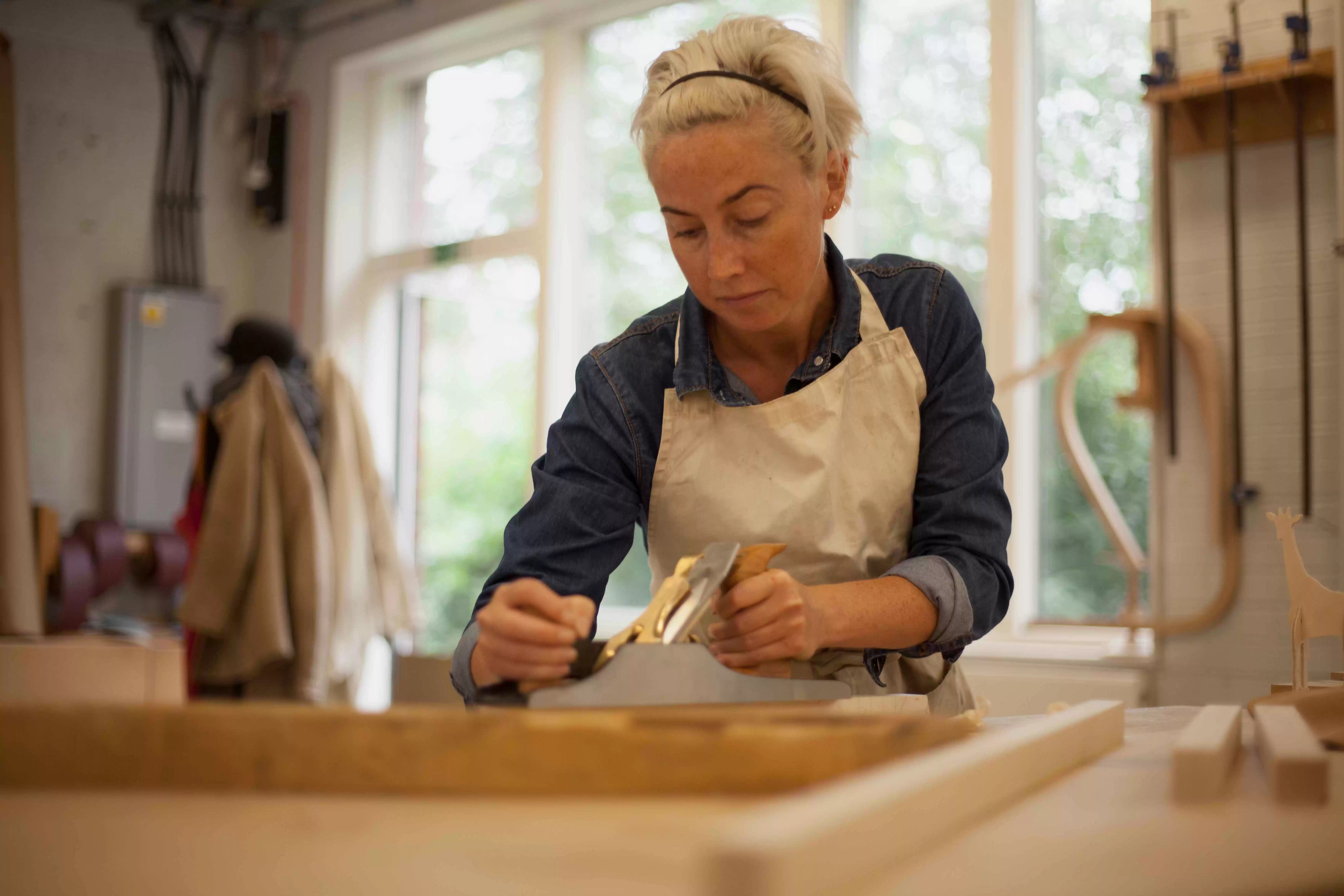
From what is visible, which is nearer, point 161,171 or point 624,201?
point 624,201

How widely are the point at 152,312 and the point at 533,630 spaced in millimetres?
4697

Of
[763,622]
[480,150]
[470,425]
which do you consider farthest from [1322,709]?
[480,150]

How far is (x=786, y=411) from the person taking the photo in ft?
4.48

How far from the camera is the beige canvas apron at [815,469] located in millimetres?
1344

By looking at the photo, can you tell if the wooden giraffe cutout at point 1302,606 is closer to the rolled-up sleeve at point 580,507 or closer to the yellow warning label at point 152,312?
the rolled-up sleeve at point 580,507

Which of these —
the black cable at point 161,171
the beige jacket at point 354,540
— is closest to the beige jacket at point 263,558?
the beige jacket at point 354,540

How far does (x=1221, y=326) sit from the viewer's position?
113 inches

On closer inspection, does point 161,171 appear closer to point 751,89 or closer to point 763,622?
point 751,89

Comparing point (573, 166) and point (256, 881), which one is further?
point (573, 166)

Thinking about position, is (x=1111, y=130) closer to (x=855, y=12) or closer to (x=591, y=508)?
(x=855, y=12)

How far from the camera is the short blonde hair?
124 centimetres

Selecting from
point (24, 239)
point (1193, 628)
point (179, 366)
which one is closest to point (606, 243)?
point (179, 366)

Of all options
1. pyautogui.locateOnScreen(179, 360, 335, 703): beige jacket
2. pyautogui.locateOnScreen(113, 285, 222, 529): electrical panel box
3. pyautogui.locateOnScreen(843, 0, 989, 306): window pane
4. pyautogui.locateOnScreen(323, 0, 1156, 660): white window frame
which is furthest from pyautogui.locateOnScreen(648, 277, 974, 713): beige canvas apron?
pyautogui.locateOnScreen(113, 285, 222, 529): electrical panel box

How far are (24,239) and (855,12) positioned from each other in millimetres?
3429
